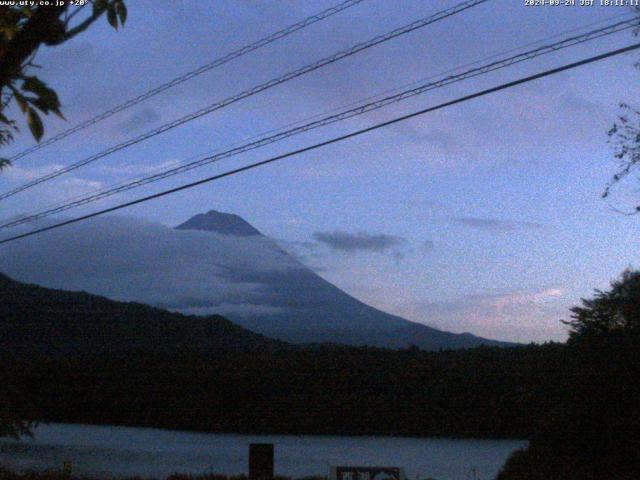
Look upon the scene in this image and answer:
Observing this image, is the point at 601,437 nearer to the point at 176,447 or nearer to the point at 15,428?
the point at 15,428

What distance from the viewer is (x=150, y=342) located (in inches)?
1785

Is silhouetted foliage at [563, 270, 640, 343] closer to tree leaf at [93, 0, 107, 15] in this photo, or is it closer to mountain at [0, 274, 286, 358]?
tree leaf at [93, 0, 107, 15]

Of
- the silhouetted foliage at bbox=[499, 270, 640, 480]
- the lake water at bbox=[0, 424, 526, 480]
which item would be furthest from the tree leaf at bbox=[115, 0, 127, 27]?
the lake water at bbox=[0, 424, 526, 480]

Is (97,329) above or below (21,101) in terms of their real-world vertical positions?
above

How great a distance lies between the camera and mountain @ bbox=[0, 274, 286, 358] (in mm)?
44344

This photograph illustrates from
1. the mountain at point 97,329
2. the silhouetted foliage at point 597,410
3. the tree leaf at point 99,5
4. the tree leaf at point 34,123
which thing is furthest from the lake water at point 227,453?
the tree leaf at point 99,5

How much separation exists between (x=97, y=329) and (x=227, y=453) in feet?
73.7

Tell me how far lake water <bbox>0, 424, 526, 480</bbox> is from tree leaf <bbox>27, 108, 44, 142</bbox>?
14090 millimetres

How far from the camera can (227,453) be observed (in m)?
25.5

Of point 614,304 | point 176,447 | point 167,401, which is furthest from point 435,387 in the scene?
point 614,304

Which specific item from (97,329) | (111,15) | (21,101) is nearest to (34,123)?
(21,101)

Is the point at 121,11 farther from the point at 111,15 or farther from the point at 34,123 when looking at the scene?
the point at 34,123

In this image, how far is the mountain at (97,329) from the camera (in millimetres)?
44344

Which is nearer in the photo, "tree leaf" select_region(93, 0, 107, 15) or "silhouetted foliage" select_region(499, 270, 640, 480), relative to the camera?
"tree leaf" select_region(93, 0, 107, 15)
